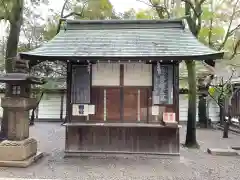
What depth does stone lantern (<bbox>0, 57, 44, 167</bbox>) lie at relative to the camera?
23.0 feet

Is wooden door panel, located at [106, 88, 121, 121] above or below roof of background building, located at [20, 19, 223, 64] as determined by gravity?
below

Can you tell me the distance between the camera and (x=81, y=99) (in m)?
7.89

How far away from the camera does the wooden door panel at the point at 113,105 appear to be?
7.90m

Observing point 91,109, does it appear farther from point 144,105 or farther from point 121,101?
point 144,105

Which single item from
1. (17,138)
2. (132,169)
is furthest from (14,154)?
(132,169)

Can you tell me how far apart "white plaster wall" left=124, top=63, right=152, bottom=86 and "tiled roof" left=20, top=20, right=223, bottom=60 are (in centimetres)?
57

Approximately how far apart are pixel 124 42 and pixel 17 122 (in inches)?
156

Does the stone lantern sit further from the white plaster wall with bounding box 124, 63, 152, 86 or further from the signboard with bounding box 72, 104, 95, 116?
the white plaster wall with bounding box 124, 63, 152, 86

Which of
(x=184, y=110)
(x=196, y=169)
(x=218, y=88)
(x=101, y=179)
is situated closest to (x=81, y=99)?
(x=101, y=179)

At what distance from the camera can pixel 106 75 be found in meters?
8.01

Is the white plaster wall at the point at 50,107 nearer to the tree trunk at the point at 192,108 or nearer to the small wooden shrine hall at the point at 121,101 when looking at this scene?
the tree trunk at the point at 192,108

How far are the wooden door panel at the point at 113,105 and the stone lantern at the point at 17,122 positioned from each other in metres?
2.27

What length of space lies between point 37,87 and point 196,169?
12.9 meters

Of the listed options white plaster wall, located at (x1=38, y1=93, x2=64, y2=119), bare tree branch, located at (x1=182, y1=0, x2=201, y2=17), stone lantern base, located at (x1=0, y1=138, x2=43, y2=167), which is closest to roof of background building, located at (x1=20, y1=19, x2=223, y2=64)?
bare tree branch, located at (x1=182, y1=0, x2=201, y2=17)
